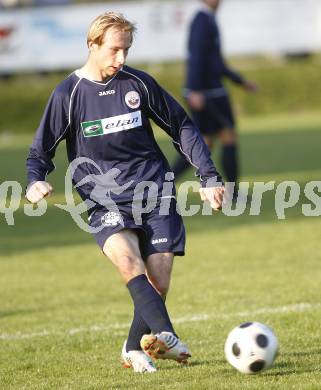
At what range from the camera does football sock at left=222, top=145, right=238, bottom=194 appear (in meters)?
14.3

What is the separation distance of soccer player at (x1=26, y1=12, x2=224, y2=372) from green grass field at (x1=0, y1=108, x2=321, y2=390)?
1.62ft

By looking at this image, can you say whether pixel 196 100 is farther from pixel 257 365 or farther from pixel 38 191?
pixel 257 365

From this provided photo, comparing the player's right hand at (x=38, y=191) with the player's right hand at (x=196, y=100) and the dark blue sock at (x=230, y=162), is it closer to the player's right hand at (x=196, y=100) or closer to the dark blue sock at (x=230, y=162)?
the player's right hand at (x=196, y=100)

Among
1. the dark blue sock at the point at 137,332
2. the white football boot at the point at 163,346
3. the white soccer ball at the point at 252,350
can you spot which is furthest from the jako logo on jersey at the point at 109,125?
the white soccer ball at the point at 252,350

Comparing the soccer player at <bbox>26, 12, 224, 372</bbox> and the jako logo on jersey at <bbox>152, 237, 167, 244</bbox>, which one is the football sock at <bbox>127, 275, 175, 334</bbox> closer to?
the soccer player at <bbox>26, 12, 224, 372</bbox>

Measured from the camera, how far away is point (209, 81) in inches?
557

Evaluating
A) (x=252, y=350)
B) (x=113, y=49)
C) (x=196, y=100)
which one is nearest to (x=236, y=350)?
(x=252, y=350)

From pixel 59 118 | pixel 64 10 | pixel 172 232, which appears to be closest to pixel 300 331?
pixel 172 232

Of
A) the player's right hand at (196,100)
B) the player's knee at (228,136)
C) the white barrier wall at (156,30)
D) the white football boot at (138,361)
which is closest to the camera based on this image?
the white football boot at (138,361)

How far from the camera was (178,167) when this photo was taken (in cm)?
1445

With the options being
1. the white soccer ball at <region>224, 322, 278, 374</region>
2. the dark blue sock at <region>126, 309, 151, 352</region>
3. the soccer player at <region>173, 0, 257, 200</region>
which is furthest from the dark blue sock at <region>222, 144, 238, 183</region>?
the white soccer ball at <region>224, 322, 278, 374</region>

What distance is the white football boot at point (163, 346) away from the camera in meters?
5.54

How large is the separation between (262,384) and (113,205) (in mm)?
1334

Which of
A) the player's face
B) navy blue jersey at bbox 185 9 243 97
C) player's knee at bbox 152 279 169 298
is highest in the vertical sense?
the player's face
